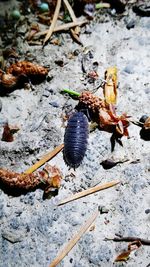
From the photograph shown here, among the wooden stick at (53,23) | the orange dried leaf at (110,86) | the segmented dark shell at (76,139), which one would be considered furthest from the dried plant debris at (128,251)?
the wooden stick at (53,23)

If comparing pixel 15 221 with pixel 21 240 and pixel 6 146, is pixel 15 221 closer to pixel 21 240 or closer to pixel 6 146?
pixel 21 240

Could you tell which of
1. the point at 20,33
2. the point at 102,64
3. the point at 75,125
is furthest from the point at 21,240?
the point at 20,33

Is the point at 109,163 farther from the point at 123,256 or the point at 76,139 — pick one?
the point at 123,256

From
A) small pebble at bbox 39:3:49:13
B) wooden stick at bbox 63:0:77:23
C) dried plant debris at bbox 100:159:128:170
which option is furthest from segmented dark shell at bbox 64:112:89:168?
small pebble at bbox 39:3:49:13

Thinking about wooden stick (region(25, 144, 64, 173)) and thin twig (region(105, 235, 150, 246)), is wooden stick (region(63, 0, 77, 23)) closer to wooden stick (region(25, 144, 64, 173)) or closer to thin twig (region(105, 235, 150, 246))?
wooden stick (region(25, 144, 64, 173))

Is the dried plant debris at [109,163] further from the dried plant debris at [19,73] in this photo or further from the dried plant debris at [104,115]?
the dried plant debris at [19,73]

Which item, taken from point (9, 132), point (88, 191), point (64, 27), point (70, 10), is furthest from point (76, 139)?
point (70, 10)
